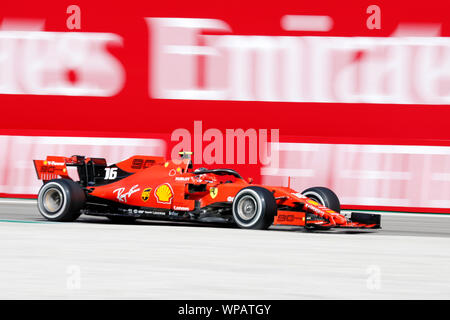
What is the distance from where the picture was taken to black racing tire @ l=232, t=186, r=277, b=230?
11.7m

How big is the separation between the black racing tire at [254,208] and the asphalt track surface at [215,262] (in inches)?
7.2

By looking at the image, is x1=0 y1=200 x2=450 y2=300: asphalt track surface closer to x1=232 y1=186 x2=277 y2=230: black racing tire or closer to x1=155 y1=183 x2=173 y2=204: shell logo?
x1=232 y1=186 x2=277 y2=230: black racing tire

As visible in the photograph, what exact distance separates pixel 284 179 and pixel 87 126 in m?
4.74

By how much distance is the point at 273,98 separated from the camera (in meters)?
17.8

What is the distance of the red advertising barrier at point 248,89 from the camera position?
16.0 meters

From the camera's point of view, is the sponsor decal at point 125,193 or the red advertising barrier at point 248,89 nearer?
the sponsor decal at point 125,193

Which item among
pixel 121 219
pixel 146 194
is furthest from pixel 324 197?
pixel 121 219

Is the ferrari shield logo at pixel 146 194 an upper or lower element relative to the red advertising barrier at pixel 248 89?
lower

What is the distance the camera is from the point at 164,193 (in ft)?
41.0

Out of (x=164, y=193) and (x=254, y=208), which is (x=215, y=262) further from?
(x=164, y=193)

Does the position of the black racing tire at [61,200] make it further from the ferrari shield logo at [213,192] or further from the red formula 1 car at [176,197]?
the ferrari shield logo at [213,192]

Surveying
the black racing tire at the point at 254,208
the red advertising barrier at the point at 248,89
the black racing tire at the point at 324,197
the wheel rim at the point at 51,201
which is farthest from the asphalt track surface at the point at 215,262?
the red advertising barrier at the point at 248,89
